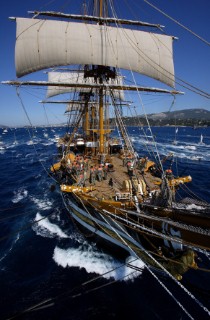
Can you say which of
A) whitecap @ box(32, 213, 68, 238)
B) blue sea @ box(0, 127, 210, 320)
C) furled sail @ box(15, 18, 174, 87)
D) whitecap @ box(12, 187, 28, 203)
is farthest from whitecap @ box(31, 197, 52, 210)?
furled sail @ box(15, 18, 174, 87)

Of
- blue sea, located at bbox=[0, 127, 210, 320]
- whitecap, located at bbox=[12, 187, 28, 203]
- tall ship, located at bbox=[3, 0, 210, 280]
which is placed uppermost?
tall ship, located at bbox=[3, 0, 210, 280]

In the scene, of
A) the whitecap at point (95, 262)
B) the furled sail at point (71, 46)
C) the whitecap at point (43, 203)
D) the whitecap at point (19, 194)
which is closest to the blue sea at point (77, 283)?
the whitecap at point (95, 262)

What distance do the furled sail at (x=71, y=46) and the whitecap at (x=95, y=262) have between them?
16.2 m

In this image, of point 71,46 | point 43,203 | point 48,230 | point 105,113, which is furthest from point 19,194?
point 71,46

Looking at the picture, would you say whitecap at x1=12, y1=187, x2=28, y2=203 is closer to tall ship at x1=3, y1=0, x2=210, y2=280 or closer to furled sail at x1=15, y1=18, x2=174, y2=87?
tall ship at x1=3, y1=0, x2=210, y2=280

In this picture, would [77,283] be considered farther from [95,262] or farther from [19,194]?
[19,194]

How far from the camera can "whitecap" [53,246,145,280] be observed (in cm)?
1136

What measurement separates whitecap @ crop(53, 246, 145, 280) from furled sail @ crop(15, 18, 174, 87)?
638 inches

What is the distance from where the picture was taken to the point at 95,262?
1213 cm

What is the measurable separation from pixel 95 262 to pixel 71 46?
18582 millimetres

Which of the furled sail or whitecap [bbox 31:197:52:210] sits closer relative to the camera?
the furled sail

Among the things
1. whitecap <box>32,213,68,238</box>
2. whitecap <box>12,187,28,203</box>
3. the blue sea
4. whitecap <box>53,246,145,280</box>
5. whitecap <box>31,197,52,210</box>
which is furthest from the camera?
whitecap <box>12,187,28,203</box>

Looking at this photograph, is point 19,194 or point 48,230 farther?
point 19,194

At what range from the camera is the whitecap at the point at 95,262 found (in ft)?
37.3
